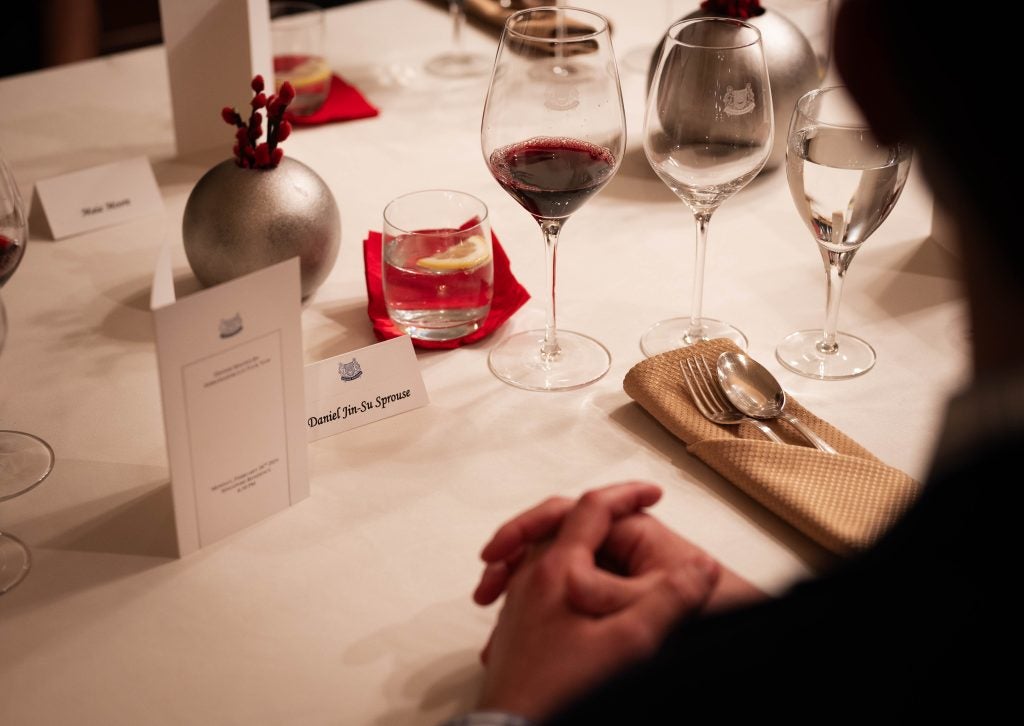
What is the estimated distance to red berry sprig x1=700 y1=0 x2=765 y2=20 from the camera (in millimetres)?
1503

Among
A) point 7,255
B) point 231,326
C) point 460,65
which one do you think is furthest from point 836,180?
point 460,65

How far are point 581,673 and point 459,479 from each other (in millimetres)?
344

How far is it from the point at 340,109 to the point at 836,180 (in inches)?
37.5

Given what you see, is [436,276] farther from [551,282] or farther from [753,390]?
[753,390]

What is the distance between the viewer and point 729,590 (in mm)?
763

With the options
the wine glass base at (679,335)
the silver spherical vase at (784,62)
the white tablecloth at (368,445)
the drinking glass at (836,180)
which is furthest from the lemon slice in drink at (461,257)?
the silver spherical vase at (784,62)

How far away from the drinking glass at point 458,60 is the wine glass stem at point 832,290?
0.96m

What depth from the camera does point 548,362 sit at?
46.3 inches

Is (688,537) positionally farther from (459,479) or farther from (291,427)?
(291,427)

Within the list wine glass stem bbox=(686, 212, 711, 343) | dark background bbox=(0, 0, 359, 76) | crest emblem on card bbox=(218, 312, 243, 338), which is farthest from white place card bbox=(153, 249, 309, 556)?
dark background bbox=(0, 0, 359, 76)

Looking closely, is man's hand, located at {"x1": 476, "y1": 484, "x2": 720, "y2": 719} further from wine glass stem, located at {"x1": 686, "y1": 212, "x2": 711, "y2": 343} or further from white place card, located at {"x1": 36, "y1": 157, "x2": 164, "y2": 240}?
white place card, located at {"x1": 36, "y1": 157, "x2": 164, "y2": 240}

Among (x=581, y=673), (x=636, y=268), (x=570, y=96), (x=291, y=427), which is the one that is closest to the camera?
(x=581, y=673)

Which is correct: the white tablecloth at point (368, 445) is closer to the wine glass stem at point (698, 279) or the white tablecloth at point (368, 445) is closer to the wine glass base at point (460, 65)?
the wine glass stem at point (698, 279)

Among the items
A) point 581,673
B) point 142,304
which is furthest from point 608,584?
point 142,304
